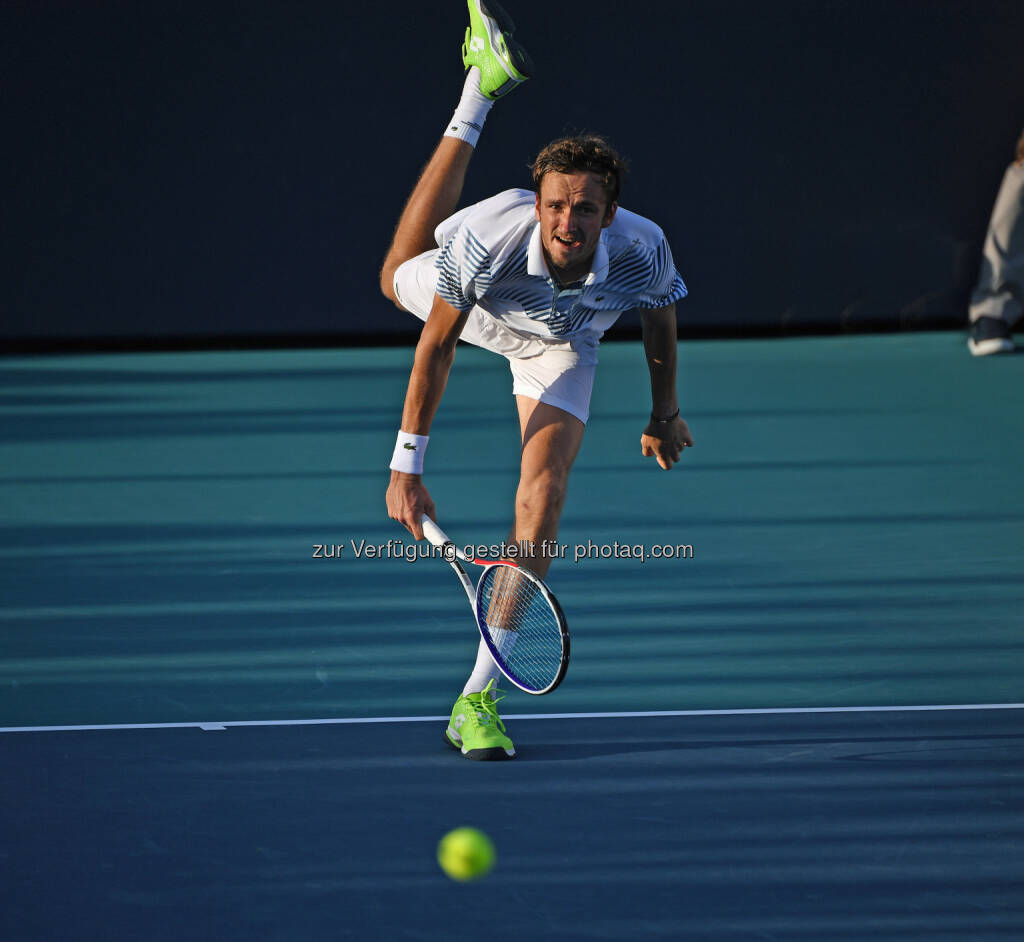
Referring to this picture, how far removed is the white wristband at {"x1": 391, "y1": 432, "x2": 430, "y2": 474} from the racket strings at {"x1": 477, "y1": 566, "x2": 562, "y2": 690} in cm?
31

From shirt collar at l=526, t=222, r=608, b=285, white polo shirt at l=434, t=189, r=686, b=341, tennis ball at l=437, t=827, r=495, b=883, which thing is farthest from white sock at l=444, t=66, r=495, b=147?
tennis ball at l=437, t=827, r=495, b=883

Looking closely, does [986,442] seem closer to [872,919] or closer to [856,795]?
[856,795]

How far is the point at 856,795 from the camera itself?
323 centimetres

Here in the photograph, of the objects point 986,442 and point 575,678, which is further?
point 986,442

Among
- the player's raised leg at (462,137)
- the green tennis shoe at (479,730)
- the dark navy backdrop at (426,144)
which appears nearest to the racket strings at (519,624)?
the green tennis shoe at (479,730)

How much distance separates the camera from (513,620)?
11.8 feet

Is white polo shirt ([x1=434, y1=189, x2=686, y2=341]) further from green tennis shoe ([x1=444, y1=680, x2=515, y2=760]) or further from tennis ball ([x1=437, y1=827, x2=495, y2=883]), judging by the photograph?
tennis ball ([x1=437, y1=827, x2=495, y2=883])

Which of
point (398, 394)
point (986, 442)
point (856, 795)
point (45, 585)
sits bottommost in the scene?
point (856, 795)

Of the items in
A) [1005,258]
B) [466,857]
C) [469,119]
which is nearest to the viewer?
[466,857]

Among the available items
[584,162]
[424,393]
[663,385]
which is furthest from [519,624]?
[584,162]

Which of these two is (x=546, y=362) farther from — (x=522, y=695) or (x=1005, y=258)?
(x=1005, y=258)

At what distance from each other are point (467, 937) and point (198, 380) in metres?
8.11

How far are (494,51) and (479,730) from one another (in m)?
2.21

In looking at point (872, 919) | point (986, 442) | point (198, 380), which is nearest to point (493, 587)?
point (872, 919)
